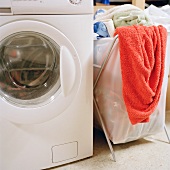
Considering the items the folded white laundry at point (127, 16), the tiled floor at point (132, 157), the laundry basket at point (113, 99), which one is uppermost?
the folded white laundry at point (127, 16)

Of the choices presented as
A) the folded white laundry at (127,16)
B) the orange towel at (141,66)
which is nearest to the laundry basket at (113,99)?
the orange towel at (141,66)

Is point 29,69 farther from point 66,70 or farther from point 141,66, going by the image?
point 141,66

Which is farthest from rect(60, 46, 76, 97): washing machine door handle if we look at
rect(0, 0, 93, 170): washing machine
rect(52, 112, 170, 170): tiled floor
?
rect(52, 112, 170, 170): tiled floor

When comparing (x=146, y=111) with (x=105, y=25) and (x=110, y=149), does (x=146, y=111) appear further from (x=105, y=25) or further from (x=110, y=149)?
(x=105, y=25)

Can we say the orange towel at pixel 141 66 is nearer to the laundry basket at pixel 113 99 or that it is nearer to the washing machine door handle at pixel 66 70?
the laundry basket at pixel 113 99

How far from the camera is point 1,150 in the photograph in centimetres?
100

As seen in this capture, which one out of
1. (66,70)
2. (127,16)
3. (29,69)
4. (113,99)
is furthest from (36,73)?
(127,16)

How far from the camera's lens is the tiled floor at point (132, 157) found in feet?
3.64

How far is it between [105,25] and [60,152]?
2.33ft

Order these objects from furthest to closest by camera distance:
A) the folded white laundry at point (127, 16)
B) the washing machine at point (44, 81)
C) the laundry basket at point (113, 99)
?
the folded white laundry at point (127, 16) < the laundry basket at point (113, 99) < the washing machine at point (44, 81)

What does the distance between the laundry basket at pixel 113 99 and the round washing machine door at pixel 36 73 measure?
0.60 ft

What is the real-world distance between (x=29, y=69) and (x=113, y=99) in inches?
17.2

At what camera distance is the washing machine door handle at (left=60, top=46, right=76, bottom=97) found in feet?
3.20

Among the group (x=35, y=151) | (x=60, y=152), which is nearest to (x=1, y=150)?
(x=35, y=151)
